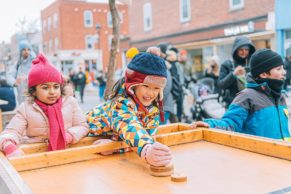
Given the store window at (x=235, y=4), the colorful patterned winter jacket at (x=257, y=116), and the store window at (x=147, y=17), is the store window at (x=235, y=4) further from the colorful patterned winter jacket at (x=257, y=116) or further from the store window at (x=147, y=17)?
the colorful patterned winter jacket at (x=257, y=116)

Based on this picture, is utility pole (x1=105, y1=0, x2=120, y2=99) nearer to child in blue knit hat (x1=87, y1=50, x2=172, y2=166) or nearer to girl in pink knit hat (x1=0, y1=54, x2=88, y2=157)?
girl in pink knit hat (x1=0, y1=54, x2=88, y2=157)

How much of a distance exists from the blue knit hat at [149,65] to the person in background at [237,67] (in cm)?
293

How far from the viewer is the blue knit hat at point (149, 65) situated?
2.44 metres

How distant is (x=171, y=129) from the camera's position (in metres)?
3.26

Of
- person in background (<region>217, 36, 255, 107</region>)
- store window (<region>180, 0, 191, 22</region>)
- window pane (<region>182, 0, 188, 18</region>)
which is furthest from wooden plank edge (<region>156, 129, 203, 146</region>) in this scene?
window pane (<region>182, 0, 188, 18</region>)

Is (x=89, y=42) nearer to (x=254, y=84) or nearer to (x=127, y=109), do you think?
(x=254, y=84)

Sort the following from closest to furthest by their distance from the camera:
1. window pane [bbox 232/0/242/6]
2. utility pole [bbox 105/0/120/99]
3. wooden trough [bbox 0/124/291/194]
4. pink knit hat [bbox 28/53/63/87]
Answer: wooden trough [bbox 0/124/291/194] → pink knit hat [bbox 28/53/63/87] → utility pole [bbox 105/0/120/99] → window pane [bbox 232/0/242/6]

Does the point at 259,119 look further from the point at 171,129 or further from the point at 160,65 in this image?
the point at 160,65

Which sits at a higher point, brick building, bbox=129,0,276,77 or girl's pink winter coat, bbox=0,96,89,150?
brick building, bbox=129,0,276,77

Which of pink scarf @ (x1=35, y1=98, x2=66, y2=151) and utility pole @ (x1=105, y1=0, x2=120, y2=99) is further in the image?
utility pole @ (x1=105, y1=0, x2=120, y2=99)

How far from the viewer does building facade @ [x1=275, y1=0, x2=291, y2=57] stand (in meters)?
17.8

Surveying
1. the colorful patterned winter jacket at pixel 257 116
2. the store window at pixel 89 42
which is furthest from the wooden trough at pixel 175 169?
the store window at pixel 89 42

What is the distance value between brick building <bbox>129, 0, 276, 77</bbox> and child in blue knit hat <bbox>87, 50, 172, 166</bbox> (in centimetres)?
1722

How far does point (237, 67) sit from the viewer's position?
5289 millimetres
